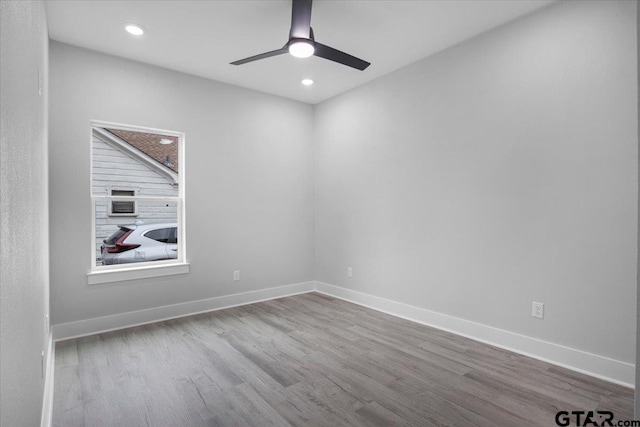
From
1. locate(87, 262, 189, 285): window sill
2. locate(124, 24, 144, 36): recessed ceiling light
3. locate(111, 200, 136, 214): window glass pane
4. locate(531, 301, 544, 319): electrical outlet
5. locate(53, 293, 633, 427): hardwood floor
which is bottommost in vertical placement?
locate(53, 293, 633, 427): hardwood floor

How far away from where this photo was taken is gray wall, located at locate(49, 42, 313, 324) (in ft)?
11.0

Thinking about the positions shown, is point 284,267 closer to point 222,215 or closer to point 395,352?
point 222,215

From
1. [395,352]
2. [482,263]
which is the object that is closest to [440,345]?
[395,352]

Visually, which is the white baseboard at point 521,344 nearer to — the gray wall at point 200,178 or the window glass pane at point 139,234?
the gray wall at point 200,178

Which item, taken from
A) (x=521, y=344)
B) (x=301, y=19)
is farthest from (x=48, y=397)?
(x=521, y=344)

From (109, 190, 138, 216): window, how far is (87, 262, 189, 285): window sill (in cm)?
61

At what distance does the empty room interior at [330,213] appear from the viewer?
2236 millimetres

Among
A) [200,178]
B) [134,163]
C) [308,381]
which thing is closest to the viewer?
[308,381]

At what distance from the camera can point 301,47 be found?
264 centimetres

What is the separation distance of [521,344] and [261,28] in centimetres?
364

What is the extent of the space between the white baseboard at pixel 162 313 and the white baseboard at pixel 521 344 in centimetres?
132

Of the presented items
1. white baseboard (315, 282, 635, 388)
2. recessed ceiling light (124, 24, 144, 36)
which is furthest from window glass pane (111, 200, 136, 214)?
white baseboard (315, 282, 635, 388)

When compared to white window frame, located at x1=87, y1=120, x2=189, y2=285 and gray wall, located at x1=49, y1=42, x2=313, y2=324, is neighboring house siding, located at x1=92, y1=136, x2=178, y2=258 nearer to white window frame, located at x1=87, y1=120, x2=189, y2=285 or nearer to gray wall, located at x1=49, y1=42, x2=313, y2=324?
white window frame, located at x1=87, y1=120, x2=189, y2=285

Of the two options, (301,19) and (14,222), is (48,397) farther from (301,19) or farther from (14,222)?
(301,19)
